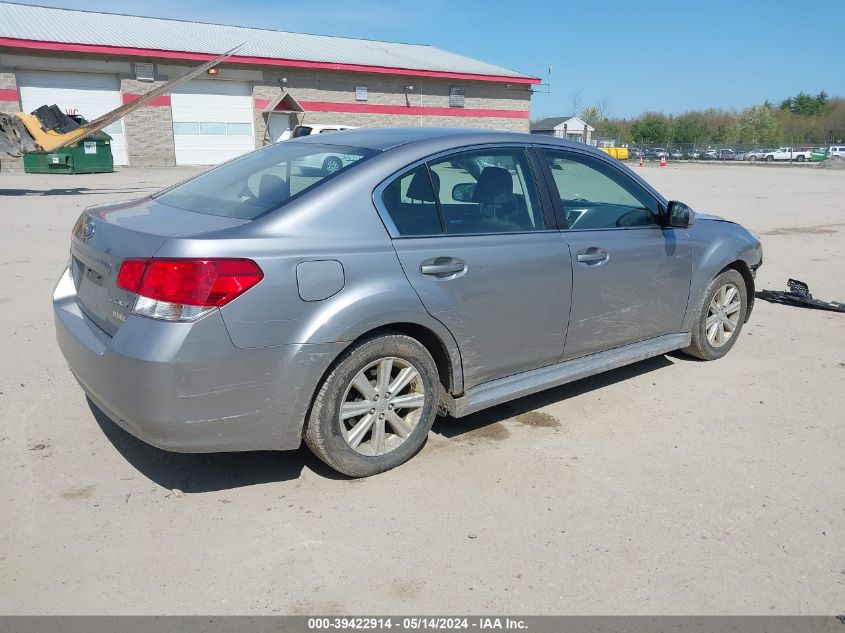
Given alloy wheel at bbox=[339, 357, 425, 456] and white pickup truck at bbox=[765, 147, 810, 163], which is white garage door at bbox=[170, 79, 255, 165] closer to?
alloy wheel at bbox=[339, 357, 425, 456]

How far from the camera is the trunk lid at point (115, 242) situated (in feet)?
10.1

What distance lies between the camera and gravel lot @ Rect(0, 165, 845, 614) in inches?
107

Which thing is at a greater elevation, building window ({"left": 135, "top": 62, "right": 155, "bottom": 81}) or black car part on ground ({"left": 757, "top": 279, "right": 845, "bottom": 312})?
building window ({"left": 135, "top": 62, "right": 155, "bottom": 81})

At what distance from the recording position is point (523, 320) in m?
3.91

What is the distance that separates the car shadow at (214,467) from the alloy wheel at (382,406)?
0.85ft

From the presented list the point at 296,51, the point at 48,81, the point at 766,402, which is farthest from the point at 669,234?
the point at 296,51

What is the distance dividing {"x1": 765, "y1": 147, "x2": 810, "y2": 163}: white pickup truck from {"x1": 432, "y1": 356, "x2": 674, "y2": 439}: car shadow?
2319 inches

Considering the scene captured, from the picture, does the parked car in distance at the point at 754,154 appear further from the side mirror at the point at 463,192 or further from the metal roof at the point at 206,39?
the side mirror at the point at 463,192

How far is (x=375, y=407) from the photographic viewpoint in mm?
3469

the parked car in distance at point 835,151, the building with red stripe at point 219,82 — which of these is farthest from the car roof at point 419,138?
the parked car in distance at point 835,151

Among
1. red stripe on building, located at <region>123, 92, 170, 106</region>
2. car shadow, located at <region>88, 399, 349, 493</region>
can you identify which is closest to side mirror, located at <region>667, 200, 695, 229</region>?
car shadow, located at <region>88, 399, 349, 493</region>

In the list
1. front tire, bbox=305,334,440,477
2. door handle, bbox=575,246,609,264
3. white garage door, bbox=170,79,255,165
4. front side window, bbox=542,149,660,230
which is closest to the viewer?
front tire, bbox=305,334,440,477

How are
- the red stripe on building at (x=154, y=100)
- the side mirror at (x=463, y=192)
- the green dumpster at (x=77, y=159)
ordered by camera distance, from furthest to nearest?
the red stripe on building at (x=154, y=100) < the green dumpster at (x=77, y=159) < the side mirror at (x=463, y=192)

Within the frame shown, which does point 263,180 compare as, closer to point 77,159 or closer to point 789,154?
point 77,159
